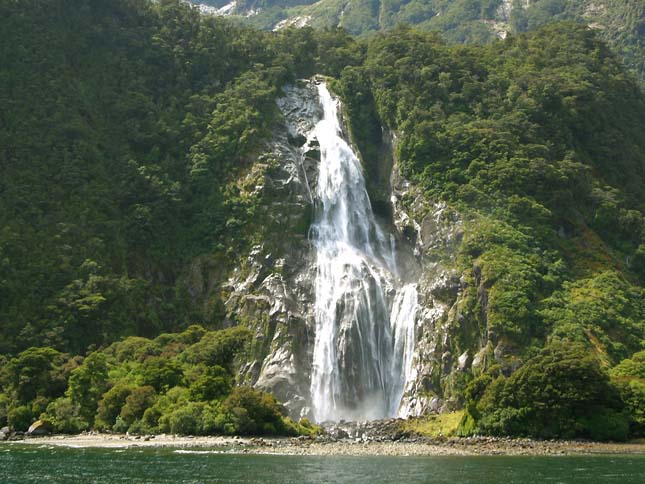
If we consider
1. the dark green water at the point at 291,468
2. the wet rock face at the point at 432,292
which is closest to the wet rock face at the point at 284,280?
the wet rock face at the point at 432,292

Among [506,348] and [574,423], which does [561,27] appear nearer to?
[506,348]

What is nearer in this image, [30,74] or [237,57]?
[30,74]

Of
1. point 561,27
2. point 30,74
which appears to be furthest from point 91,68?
point 561,27

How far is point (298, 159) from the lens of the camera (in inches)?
3944

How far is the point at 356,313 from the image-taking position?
83.0 meters

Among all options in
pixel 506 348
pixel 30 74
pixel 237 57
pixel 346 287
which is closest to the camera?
pixel 506 348

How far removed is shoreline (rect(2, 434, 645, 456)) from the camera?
55.0 meters

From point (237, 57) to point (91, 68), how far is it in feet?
58.0

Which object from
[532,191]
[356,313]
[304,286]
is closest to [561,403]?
[356,313]

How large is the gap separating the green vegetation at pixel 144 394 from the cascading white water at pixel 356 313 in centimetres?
940

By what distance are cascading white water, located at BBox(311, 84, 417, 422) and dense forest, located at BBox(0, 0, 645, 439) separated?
590cm

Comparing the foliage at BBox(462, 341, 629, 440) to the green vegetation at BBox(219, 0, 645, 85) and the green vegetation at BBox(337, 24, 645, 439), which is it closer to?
the green vegetation at BBox(337, 24, 645, 439)

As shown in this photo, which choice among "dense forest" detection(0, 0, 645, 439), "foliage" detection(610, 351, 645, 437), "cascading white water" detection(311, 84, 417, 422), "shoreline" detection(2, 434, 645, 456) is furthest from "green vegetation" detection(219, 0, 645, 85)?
"shoreline" detection(2, 434, 645, 456)

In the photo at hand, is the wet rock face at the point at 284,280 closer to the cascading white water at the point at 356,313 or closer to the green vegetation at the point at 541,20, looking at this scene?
the cascading white water at the point at 356,313
